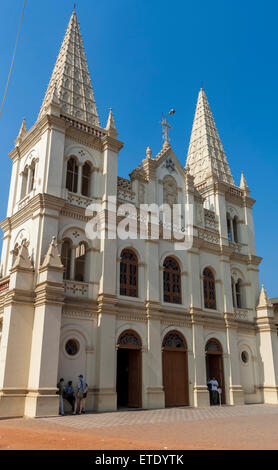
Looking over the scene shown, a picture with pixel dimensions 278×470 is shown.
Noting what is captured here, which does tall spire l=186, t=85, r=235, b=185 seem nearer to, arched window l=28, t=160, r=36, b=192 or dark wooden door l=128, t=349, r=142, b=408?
arched window l=28, t=160, r=36, b=192

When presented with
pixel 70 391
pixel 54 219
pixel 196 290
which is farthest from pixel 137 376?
pixel 54 219

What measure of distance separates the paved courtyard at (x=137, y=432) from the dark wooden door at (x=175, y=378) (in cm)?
480

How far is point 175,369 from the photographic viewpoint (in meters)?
22.5

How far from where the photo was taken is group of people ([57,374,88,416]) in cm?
1694

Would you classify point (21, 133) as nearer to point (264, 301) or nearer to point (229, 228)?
point (229, 228)

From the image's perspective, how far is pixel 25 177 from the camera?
2350 cm

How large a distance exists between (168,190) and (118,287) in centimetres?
797

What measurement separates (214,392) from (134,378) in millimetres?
5382

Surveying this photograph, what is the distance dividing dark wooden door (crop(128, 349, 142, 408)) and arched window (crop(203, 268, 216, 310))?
6.24 meters

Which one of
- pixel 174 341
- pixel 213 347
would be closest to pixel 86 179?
pixel 174 341

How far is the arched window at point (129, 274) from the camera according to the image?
71.1 feet

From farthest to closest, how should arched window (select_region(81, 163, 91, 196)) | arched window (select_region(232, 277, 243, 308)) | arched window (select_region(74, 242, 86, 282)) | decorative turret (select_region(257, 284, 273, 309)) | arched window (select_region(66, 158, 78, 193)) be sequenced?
1. arched window (select_region(232, 277, 243, 308))
2. decorative turret (select_region(257, 284, 273, 309))
3. arched window (select_region(81, 163, 91, 196))
4. arched window (select_region(66, 158, 78, 193))
5. arched window (select_region(74, 242, 86, 282))

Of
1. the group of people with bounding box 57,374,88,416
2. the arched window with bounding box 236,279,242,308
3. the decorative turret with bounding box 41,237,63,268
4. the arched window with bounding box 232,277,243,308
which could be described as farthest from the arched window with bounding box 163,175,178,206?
the group of people with bounding box 57,374,88,416

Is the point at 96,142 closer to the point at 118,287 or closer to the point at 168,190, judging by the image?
the point at 168,190
